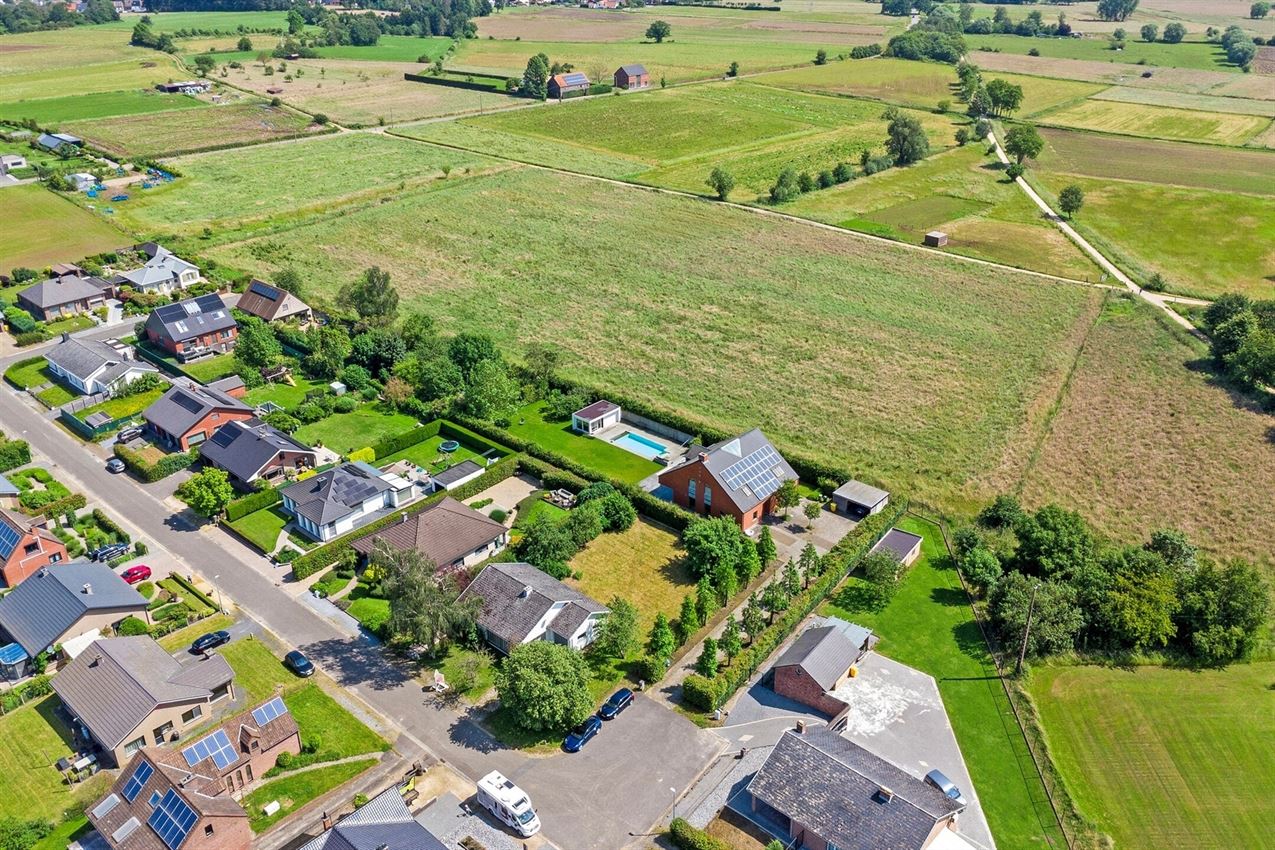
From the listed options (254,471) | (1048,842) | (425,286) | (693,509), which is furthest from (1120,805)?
(425,286)

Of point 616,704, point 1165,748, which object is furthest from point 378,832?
point 1165,748

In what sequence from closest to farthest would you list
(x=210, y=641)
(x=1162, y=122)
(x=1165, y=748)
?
(x=1165, y=748)
(x=210, y=641)
(x=1162, y=122)

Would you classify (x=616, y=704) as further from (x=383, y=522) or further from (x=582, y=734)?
(x=383, y=522)

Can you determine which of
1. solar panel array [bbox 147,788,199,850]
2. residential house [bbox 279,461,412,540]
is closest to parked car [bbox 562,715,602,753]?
solar panel array [bbox 147,788,199,850]

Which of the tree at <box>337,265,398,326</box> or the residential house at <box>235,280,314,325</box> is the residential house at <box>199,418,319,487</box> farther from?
the residential house at <box>235,280,314,325</box>

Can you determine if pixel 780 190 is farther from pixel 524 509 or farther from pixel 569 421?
pixel 524 509

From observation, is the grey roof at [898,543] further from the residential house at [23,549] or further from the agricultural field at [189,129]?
the agricultural field at [189,129]

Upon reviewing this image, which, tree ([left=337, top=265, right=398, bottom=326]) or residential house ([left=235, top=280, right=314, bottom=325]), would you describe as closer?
tree ([left=337, top=265, right=398, bottom=326])
